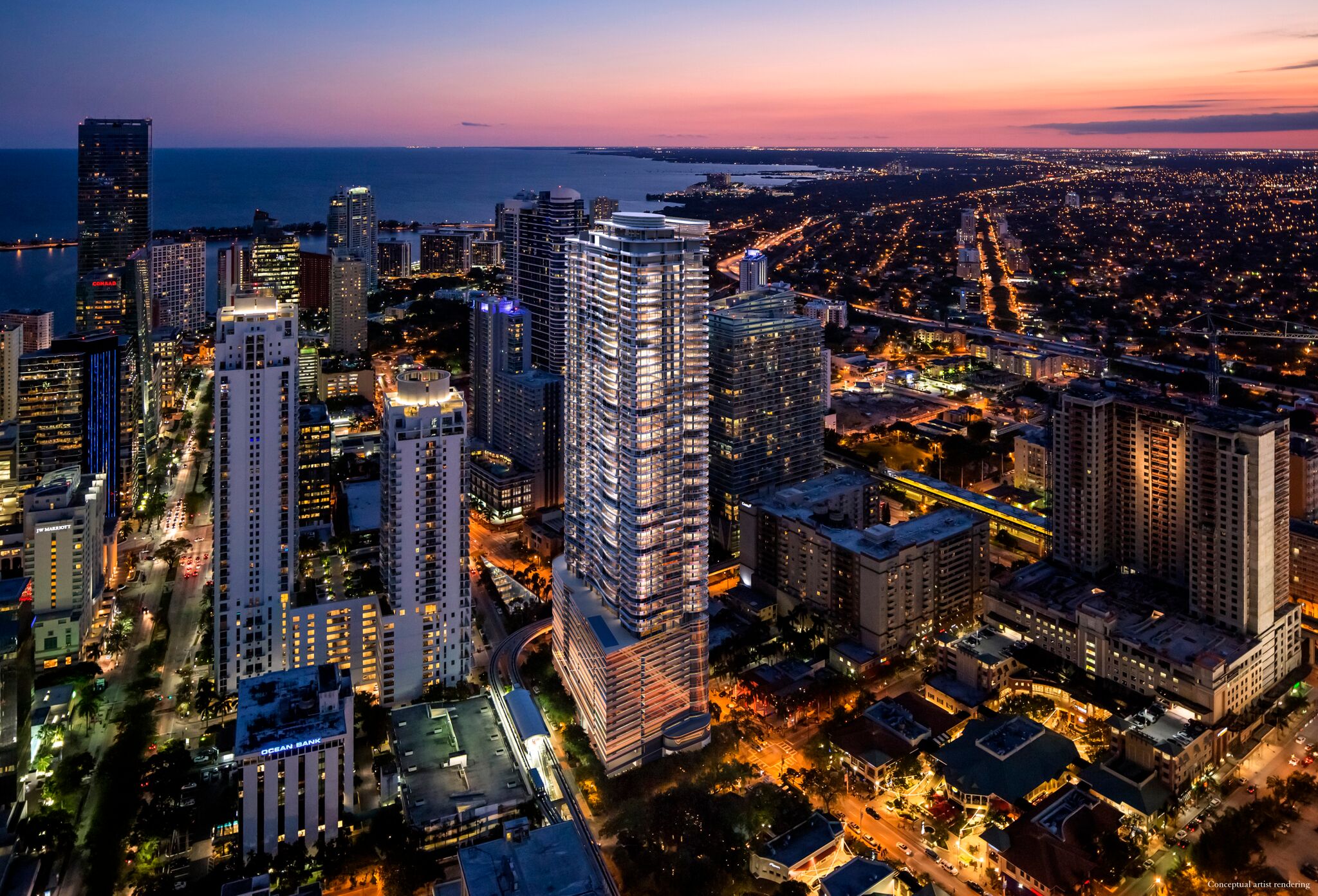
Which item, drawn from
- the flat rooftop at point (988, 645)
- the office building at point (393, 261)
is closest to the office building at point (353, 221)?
the office building at point (393, 261)

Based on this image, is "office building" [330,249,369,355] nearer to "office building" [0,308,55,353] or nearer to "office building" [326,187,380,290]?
"office building" [0,308,55,353]

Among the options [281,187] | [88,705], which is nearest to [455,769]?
[88,705]

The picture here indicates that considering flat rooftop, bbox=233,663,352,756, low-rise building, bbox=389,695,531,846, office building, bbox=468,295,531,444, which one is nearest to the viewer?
flat rooftop, bbox=233,663,352,756

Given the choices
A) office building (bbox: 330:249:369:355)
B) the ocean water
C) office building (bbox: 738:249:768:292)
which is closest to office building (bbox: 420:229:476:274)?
the ocean water

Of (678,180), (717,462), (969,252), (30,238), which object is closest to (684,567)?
(717,462)

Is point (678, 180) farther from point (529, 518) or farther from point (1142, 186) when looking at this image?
point (529, 518)

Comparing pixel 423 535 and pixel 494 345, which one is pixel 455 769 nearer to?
pixel 423 535
